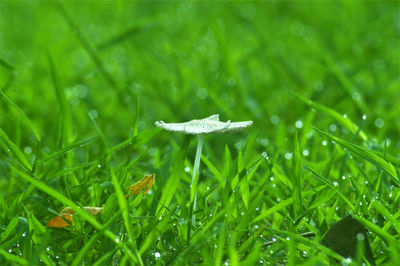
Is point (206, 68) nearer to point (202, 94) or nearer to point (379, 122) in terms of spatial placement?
point (202, 94)

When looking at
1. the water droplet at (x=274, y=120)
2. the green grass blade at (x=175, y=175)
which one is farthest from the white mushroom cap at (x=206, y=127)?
the water droplet at (x=274, y=120)

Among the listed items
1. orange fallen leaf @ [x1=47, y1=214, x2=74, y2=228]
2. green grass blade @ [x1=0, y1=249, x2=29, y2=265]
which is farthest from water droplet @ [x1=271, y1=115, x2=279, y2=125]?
green grass blade @ [x1=0, y1=249, x2=29, y2=265]

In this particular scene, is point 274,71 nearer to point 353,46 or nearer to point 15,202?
point 353,46


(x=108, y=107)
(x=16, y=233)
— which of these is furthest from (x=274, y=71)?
(x=16, y=233)

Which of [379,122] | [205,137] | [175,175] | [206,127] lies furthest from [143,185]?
[379,122]

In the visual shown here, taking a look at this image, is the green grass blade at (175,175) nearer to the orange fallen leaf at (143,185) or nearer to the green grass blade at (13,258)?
the orange fallen leaf at (143,185)

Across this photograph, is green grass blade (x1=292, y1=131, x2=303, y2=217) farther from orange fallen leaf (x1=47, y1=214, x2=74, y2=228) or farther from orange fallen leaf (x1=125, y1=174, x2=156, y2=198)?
orange fallen leaf (x1=47, y1=214, x2=74, y2=228)

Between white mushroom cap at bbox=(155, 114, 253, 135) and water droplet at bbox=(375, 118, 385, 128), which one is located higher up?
white mushroom cap at bbox=(155, 114, 253, 135)
